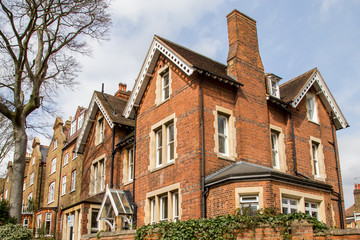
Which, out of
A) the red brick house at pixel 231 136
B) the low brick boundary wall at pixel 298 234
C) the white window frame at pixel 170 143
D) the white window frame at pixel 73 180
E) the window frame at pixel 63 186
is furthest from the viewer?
the window frame at pixel 63 186

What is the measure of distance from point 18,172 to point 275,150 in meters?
13.6

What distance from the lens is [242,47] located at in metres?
20.1

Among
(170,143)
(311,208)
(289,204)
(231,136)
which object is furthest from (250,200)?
(170,143)

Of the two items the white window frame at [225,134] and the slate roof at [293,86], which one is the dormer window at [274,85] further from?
the white window frame at [225,134]

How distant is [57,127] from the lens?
40.7m

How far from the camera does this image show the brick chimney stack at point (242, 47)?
19.4m

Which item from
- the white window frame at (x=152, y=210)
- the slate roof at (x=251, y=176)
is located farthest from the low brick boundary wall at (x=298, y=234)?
the white window frame at (x=152, y=210)

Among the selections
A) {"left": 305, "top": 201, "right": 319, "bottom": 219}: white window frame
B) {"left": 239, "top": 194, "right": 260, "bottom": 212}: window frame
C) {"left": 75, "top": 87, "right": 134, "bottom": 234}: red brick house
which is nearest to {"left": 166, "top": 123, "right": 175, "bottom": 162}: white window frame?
{"left": 75, "top": 87, "right": 134, "bottom": 234}: red brick house

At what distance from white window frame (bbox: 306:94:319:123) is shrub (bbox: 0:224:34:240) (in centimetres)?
1671

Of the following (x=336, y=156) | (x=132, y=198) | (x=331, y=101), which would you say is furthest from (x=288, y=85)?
(x=132, y=198)

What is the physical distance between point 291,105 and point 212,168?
6.82 metres

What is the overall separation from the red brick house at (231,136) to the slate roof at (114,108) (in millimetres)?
2353

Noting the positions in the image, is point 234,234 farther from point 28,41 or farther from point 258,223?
point 28,41

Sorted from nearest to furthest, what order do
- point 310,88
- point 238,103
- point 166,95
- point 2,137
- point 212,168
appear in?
point 212,168 → point 238,103 → point 166,95 → point 310,88 → point 2,137
